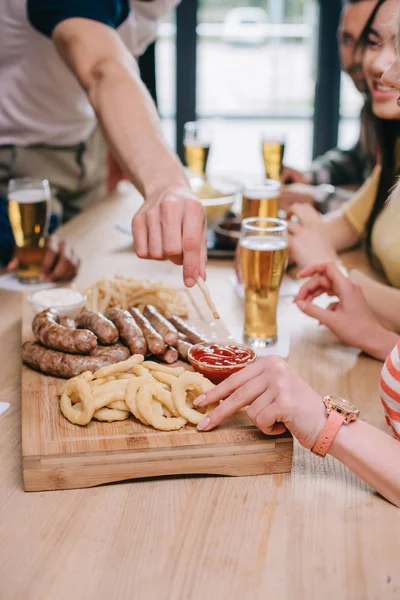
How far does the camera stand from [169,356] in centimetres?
169

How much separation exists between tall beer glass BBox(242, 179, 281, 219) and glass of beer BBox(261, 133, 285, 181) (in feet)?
1.87

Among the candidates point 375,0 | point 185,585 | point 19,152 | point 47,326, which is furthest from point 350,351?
point 19,152

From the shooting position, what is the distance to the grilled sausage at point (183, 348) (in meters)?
1.70

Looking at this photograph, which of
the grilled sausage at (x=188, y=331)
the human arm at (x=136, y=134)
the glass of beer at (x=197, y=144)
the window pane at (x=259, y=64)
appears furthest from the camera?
the window pane at (x=259, y=64)

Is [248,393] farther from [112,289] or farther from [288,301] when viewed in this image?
[288,301]

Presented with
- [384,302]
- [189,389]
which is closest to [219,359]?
[189,389]

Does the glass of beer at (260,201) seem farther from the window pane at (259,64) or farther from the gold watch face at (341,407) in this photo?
the window pane at (259,64)

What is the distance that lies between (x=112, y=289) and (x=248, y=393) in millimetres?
766

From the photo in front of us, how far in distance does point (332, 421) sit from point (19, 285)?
1340 mm

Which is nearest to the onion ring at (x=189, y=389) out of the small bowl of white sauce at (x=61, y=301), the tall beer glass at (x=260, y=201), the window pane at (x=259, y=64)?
the small bowl of white sauce at (x=61, y=301)

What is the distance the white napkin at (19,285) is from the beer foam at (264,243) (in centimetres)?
76

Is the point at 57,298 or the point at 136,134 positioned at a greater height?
the point at 136,134

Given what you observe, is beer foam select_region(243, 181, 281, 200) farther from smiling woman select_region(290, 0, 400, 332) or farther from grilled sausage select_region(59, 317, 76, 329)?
grilled sausage select_region(59, 317, 76, 329)

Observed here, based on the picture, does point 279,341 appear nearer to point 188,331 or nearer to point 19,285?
point 188,331
